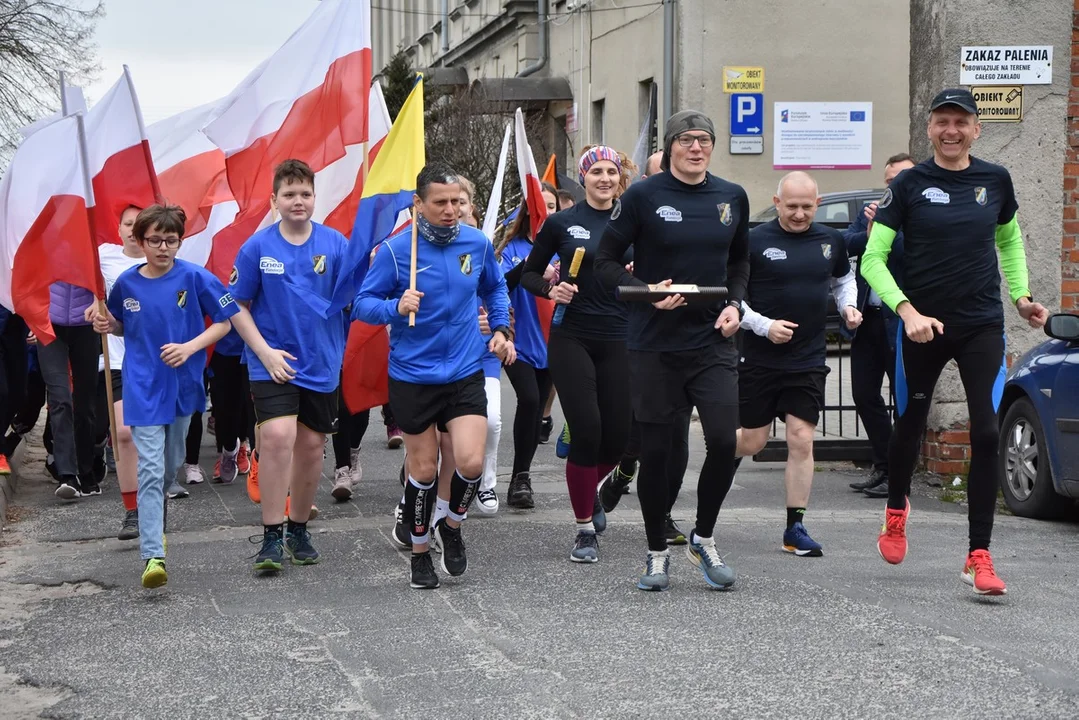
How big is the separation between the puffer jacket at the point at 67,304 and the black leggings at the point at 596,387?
143 inches

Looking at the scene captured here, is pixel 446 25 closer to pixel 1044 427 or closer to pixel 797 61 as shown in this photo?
pixel 797 61

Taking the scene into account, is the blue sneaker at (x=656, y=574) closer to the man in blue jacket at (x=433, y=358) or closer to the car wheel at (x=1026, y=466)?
the man in blue jacket at (x=433, y=358)

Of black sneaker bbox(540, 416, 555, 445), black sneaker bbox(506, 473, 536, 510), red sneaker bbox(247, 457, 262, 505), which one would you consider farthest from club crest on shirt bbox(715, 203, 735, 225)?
black sneaker bbox(540, 416, 555, 445)

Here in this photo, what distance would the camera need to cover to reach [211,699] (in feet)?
16.5

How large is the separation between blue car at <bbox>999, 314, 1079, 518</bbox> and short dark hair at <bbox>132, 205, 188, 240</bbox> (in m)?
4.24

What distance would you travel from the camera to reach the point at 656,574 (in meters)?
6.59

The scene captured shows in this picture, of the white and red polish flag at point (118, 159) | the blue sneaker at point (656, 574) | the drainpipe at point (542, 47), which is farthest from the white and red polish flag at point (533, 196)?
the drainpipe at point (542, 47)

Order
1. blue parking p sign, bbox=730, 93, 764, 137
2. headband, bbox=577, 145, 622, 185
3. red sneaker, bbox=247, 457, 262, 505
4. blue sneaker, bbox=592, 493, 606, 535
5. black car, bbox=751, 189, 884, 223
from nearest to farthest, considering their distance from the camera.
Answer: headband, bbox=577, 145, 622, 185, blue sneaker, bbox=592, 493, 606, 535, red sneaker, bbox=247, 457, 262, 505, black car, bbox=751, 189, 884, 223, blue parking p sign, bbox=730, 93, 764, 137

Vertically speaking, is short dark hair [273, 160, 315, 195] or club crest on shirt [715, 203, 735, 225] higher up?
short dark hair [273, 160, 315, 195]

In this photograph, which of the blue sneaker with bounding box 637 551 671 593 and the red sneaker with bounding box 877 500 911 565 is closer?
the blue sneaker with bounding box 637 551 671 593

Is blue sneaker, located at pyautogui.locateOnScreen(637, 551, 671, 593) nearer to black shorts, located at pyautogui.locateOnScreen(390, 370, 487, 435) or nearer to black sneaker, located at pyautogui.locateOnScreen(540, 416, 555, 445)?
black shorts, located at pyautogui.locateOnScreen(390, 370, 487, 435)

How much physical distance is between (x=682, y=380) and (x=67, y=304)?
196 inches

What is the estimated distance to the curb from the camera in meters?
9.27

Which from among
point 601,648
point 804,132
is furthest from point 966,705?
point 804,132
